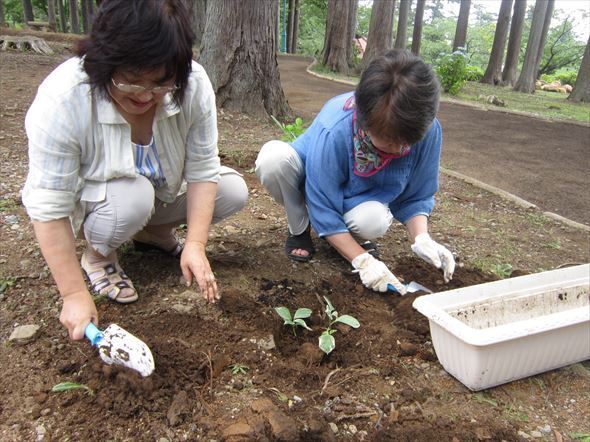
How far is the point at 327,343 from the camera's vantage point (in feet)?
5.49

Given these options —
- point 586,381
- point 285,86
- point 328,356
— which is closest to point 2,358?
point 328,356

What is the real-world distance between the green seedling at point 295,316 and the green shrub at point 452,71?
8573 mm

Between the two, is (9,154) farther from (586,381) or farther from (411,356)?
(586,381)

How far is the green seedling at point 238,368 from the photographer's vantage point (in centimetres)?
157

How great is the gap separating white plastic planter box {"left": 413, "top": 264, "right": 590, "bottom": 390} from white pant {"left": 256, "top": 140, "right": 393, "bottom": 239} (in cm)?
54

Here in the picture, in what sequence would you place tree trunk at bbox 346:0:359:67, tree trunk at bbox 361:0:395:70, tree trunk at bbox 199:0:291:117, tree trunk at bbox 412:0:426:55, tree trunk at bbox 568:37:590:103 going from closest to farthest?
tree trunk at bbox 199:0:291:117 → tree trunk at bbox 568:37:590:103 → tree trunk at bbox 361:0:395:70 → tree trunk at bbox 346:0:359:67 → tree trunk at bbox 412:0:426:55

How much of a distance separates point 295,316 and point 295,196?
0.72 meters

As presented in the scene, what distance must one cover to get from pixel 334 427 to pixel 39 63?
22.6 feet

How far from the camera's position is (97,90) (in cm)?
138

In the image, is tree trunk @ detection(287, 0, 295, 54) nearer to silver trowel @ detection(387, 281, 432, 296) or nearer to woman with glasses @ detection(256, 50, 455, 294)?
woman with glasses @ detection(256, 50, 455, 294)

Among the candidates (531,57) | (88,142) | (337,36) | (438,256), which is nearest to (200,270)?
(88,142)

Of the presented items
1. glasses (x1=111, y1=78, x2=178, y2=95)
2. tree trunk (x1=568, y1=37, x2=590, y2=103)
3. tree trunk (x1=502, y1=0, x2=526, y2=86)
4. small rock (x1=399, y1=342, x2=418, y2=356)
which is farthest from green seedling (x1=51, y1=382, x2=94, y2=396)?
tree trunk (x1=502, y1=0, x2=526, y2=86)

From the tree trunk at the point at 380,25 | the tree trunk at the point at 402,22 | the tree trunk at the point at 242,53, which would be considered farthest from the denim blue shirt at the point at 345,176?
the tree trunk at the point at 402,22

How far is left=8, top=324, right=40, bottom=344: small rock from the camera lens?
1.63m
